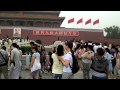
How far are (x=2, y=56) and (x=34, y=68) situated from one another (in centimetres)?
77

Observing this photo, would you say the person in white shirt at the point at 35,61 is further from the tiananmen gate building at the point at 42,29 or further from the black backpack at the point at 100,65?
the tiananmen gate building at the point at 42,29

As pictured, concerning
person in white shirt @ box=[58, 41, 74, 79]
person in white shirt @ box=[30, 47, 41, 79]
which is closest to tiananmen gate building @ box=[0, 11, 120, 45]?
person in white shirt @ box=[30, 47, 41, 79]

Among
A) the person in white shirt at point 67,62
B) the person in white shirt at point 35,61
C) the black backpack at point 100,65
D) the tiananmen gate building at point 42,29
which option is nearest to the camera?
the black backpack at point 100,65

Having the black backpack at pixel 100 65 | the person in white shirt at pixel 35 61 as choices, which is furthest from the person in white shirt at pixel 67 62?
the person in white shirt at pixel 35 61

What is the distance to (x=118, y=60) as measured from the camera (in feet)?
32.7

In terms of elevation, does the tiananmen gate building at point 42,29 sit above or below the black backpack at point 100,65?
above

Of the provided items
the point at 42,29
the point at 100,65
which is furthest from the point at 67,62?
the point at 42,29

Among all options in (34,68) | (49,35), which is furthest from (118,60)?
(49,35)

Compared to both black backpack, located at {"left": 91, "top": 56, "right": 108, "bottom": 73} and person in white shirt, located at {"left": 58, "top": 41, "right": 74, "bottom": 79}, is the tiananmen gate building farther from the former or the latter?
black backpack, located at {"left": 91, "top": 56, "right": 108, "bottom": 73}

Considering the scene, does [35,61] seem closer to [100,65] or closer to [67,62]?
[67,62]

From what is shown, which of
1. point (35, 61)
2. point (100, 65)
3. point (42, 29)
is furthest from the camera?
point (42, 29)
